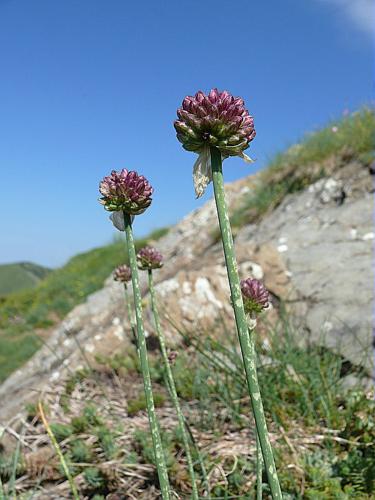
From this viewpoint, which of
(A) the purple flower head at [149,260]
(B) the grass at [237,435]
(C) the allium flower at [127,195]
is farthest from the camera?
(B) the grass at [237,435]

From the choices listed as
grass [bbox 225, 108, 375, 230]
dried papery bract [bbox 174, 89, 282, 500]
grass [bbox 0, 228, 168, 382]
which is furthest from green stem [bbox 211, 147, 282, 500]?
grass [bbox 0, 228, 168, 382]

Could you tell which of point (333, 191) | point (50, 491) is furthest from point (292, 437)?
point (333, 191)

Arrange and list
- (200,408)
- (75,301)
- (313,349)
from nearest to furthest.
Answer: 1. (200,408)
2. (313,349)
3. (75,301)

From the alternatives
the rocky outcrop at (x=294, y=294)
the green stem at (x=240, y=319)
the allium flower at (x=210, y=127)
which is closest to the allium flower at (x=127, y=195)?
the allium flower at (x=210, y=127)

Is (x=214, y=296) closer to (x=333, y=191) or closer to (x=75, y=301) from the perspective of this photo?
(x=333, y=191)

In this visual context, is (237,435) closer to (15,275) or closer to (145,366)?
(145,366)

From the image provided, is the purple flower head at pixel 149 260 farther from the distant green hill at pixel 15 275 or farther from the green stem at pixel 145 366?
the distant green hill at pixel 15 275

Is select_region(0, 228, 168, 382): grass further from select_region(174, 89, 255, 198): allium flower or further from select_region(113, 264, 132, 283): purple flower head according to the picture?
select_region(174, 89, 255, 198): allium flower

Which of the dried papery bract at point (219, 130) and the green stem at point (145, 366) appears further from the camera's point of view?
the green stem at point (145, 366)
